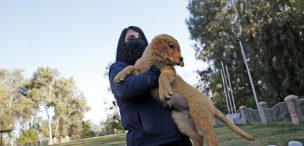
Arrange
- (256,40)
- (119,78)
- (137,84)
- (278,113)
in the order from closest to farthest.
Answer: (137,84) → (119,78) → (278,113) → (256,40)

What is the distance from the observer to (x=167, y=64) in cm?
274

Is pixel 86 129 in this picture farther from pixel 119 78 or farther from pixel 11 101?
pixel 119 78

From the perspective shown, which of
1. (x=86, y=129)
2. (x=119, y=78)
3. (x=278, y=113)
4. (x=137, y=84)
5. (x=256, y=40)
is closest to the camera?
(x=137, y=84)

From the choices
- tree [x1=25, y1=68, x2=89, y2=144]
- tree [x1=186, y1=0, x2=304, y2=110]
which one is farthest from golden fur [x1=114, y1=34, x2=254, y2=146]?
tree [x1=25, y1=68, x2=89, y2=144]

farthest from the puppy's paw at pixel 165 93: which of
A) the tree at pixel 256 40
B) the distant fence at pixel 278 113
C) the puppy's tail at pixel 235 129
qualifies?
the tree at pixel 256 40

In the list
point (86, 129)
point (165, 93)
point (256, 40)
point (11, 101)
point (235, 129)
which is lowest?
point (235, 129)

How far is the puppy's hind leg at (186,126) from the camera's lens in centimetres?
240

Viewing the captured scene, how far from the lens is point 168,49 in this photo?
109 inches

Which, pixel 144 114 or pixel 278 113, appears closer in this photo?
pixel 144 114

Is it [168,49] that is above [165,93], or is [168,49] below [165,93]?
above

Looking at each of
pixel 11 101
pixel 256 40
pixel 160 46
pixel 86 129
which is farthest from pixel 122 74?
pixel 86 129

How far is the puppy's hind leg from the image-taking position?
94.7 inches

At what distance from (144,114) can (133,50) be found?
73cm

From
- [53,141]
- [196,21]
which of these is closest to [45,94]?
[53,141]
